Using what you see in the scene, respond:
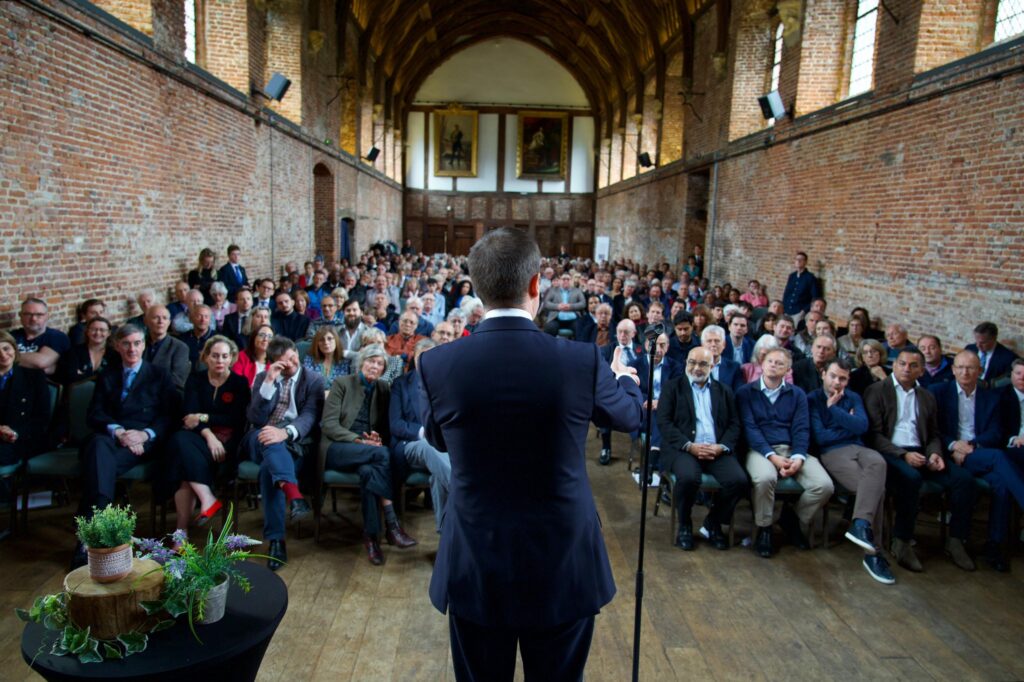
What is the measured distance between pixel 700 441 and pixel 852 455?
40.6 inches

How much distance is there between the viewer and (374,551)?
4.40m

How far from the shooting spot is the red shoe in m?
4.43

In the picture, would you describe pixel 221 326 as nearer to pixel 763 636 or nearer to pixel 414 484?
pixel 414 484

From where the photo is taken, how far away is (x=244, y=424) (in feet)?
15.8

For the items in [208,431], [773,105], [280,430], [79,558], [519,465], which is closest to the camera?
[519,465]

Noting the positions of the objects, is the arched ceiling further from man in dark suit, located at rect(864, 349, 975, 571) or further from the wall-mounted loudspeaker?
man in dark suit, located at rect(864, 349, 975, 571)

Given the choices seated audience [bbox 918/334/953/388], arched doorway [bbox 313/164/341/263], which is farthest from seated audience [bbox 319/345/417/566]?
arched doorway [bbox 313/164/341/263]

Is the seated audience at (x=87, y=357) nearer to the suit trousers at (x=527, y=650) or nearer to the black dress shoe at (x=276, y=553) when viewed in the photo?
the black dress shoe at (x=276, y=553)

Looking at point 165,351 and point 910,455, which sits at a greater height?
point 165,351

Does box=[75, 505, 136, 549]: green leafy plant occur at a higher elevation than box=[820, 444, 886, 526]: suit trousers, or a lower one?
higher

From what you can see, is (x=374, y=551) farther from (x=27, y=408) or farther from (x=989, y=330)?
(x=989, y=330)

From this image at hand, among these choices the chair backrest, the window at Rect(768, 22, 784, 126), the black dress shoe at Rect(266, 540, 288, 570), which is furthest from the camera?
the window at Rect(768, 22, 784, 126)

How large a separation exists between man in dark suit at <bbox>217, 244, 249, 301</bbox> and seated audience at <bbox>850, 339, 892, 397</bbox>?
7733 mm

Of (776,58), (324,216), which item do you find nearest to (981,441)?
(776,58)
